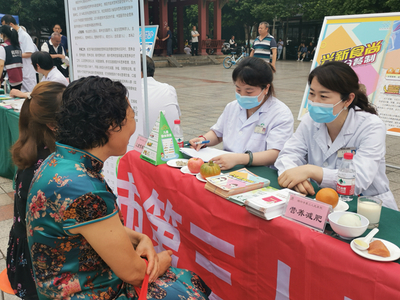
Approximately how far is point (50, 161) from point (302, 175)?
3.58 ft

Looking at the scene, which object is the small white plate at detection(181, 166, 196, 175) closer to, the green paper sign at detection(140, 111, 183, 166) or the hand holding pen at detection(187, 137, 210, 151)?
the green paper sign at detection(140, 111, 183, 166)

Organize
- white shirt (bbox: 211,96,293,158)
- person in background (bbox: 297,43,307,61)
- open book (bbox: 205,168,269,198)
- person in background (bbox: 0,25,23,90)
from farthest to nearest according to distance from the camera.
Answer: person in background (bbox: 297,43,307,61), person in background (bbox: 0,25,23,90), white shirt (bbox: 211,96,293,158), open book (bbox: 205,168,269,198)

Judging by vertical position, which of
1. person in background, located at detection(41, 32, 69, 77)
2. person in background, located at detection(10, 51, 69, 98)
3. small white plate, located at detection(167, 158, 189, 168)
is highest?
person in background, located at detection(41, 32, 69, 77)

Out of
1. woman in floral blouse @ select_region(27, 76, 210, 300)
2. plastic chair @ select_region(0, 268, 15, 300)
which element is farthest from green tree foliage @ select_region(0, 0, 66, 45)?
woman in floral blouse @ select_region(27, 76, 210, 300)

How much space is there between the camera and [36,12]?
883 inches

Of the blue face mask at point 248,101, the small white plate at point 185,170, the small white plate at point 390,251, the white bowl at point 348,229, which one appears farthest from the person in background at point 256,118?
the small white plate at point 390,251

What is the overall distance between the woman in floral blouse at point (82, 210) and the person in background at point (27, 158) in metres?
0.49

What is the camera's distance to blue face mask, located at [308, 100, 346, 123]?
171 cm

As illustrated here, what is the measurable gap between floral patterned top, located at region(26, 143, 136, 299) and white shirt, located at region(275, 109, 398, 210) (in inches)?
41.8

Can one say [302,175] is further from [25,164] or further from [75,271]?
[25,164]

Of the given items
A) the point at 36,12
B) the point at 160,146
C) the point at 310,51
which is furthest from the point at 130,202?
the point at 310,51

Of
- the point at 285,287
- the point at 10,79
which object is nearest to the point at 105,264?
the point at 285,287

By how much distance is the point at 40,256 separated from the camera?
1106 millimetres

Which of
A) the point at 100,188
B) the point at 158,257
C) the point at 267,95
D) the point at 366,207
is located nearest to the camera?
the point at 100,188
